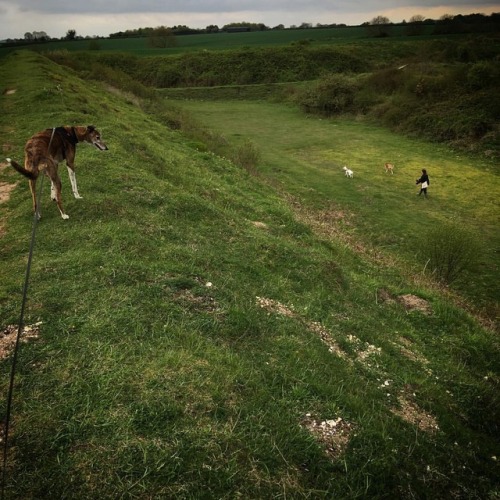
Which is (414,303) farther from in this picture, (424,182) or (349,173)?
(349,173)

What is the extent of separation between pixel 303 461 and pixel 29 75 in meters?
36.7

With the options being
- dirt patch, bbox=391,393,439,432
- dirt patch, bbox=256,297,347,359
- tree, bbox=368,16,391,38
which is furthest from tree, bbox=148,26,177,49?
dirt patch, bbox=391,393,439,432

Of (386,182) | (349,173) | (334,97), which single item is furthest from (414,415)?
(334,97)

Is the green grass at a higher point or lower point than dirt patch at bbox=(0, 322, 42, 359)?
lower

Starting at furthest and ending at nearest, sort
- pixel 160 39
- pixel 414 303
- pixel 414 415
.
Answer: pixel 160 39
pixel 414 303
pixel 414 415

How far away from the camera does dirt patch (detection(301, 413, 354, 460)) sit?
16.9ft

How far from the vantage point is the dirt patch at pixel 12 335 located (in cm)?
581

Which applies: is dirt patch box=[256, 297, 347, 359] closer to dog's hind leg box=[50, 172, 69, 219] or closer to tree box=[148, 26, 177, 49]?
dog's hind leg box=[50, 172, 69, 219]

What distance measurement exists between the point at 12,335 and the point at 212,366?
3302mm

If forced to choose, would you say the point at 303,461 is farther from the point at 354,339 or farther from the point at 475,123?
the point at 475,123

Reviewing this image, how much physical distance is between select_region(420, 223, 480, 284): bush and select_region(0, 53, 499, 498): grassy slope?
3372mm

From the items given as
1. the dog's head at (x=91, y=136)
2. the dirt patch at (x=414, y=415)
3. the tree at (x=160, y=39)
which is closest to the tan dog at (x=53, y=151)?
the dog's head at (x=91, y=136)

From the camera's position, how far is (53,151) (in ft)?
31.6

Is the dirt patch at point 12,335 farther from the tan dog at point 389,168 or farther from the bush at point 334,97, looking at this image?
the bush at point 334,97
